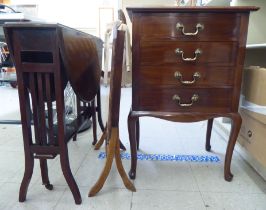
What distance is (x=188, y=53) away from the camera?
106 cm

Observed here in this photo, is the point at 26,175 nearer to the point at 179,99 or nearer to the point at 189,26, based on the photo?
the point at 179,99

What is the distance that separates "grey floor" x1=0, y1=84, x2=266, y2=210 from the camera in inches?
40.1

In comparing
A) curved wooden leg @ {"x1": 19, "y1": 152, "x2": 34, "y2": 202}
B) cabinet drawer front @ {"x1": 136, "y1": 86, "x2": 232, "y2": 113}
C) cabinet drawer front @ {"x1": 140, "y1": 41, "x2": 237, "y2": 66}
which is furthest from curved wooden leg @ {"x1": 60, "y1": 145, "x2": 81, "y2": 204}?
cabinet drawer front @ {"x1": 140, "y1": 41, "x2": 237, "y2": 66}

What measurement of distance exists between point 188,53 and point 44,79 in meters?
0.66

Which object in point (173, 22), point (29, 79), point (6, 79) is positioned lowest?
point (6, 79)

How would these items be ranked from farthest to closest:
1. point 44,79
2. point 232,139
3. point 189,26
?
point 232,139 < point 189,26 < point 44,79

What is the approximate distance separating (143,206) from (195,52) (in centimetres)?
74

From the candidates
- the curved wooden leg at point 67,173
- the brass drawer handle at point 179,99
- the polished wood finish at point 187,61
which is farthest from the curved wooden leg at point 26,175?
the brass drawer handle at point 179,99

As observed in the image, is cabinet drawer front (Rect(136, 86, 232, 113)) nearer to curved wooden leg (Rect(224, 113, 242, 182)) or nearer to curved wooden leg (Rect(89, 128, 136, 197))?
curved wooden leg (Rect(224, 113, 242, 182))

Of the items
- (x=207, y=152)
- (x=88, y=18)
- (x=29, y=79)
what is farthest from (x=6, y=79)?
(x=88, y=18)

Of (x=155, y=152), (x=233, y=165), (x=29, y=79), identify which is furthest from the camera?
(x=155, y=152)

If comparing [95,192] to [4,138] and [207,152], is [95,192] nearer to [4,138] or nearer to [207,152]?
[207,152]

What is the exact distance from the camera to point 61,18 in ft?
14.8

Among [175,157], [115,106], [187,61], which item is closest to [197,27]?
[187,61]
